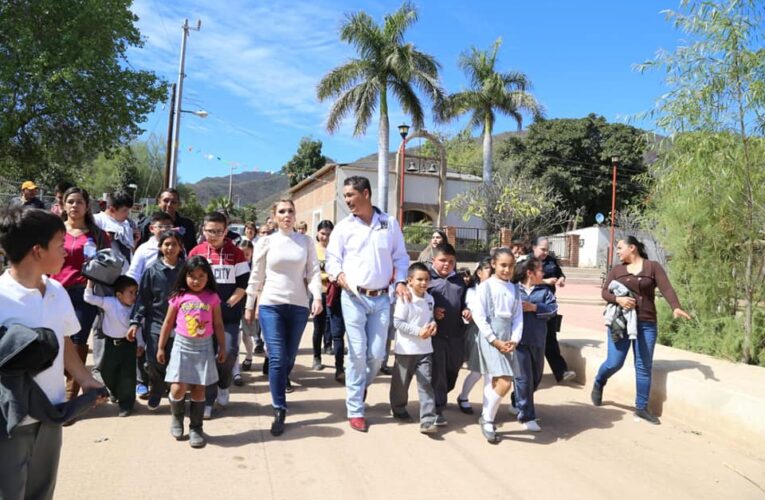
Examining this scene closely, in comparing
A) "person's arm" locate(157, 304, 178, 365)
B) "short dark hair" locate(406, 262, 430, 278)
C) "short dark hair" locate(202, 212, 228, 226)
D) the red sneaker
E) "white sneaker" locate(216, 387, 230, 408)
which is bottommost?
the red sneaker

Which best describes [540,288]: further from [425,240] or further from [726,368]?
[425,240]

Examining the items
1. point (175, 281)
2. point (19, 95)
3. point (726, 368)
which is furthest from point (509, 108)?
point (175, 281)

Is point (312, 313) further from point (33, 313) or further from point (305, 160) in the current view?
point (305, 160)

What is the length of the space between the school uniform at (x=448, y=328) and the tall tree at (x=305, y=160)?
4924cm

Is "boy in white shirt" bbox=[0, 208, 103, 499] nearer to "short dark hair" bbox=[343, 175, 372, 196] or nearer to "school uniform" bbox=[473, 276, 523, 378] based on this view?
"short dark hair" bbox=[343, 175, 372, 196]

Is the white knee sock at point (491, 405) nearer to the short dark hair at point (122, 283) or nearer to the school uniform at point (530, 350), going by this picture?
the school uniform at point (530, 350)

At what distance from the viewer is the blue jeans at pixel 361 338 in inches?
181

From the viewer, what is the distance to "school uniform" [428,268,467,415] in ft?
16.3

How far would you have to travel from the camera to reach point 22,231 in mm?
2105

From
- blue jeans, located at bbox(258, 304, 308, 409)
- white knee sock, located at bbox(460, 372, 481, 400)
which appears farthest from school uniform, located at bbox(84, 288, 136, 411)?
white knee sock, located at bbox(460, 372, 481, 400)

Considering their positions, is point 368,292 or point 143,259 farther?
point 143,259

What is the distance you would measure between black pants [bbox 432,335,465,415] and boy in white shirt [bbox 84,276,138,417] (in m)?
2.60

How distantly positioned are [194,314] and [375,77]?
21.1 m

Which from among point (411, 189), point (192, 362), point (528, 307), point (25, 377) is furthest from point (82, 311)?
point (411, 189)
